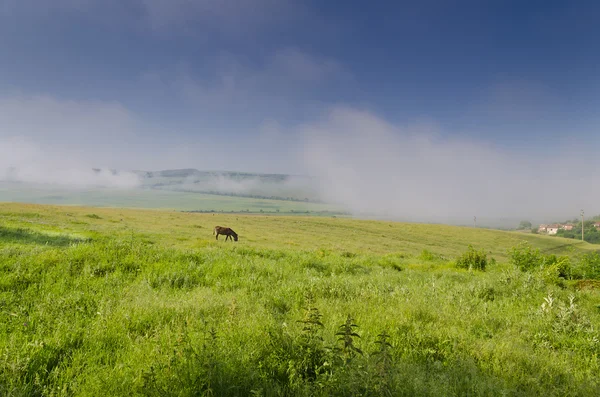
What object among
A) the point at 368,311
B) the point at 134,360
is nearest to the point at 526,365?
the point at 368,311

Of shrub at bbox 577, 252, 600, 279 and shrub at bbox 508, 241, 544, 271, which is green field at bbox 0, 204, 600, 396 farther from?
shrub at bbox 508, 241, 544, 271

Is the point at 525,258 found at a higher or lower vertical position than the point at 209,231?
higher

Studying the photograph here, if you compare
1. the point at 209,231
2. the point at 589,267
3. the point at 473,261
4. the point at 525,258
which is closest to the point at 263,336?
the point at 525,258

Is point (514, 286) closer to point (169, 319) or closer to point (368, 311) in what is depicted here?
point (368, 311)

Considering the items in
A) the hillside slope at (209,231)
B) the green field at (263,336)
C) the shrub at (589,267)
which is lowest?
the hillside slope at (209,231)

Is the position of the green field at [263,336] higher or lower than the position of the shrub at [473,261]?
higher

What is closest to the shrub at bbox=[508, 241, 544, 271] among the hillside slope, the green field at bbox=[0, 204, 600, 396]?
the hillside slope

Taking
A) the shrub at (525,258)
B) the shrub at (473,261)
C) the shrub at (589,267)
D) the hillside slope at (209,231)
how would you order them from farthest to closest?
the hillside slope at (209,231)
the shrub at (473,261)
the shrub at (525,258)
the shrub at (589,267)

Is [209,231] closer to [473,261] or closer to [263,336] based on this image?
[473,261]

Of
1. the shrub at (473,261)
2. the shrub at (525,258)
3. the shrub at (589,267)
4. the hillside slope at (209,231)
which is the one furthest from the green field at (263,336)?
the hillside slope at (209,231)

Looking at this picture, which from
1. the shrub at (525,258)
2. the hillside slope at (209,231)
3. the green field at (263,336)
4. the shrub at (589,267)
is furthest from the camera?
the hillside slope at (209,231)

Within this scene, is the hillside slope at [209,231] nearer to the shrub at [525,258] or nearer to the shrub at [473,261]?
the shrub at [525,258]

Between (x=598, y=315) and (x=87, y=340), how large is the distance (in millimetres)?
11229

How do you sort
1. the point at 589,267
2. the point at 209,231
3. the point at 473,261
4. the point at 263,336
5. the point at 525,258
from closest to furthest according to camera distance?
1. the point at 263,336
2. the point at 589,267
3. the point at 525,258
4. the point at 473,261
5. the point at 209,231
